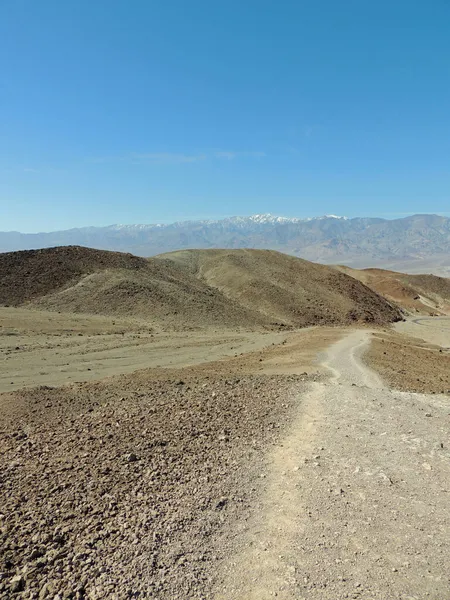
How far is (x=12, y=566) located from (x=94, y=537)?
3.18 feet

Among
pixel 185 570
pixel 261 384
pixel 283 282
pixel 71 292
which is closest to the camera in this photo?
pixel 185 570

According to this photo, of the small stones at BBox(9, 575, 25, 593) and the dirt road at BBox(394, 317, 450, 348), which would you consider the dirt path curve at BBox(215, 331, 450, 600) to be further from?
the dirt road at BBox(394, 317, 450, 348)

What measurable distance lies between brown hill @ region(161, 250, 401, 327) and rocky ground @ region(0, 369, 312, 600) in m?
34.9

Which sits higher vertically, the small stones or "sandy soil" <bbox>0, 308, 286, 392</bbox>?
"sandy soil" <bbox>0, 308, 286, 392</bbox>

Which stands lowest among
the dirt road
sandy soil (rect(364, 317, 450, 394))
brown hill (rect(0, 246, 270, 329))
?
the dirt road

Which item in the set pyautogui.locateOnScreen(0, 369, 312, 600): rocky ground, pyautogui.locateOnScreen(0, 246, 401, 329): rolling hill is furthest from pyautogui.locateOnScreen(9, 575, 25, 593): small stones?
pyautogui.locateOnScreen(0, 246, 401, 329): rolling hill

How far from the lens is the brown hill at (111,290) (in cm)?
4003

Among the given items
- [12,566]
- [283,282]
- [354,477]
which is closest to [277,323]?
[283,282]

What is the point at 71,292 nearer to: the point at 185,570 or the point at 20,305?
the point at 20,305

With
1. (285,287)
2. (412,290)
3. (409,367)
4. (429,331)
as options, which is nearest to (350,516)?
(409,367)

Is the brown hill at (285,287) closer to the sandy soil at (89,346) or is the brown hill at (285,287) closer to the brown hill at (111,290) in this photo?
the brown hill at (111,290)

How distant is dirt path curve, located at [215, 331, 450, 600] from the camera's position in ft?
16.2

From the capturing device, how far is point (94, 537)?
18.6ft

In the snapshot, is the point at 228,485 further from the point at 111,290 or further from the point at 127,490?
the point at 111,290
